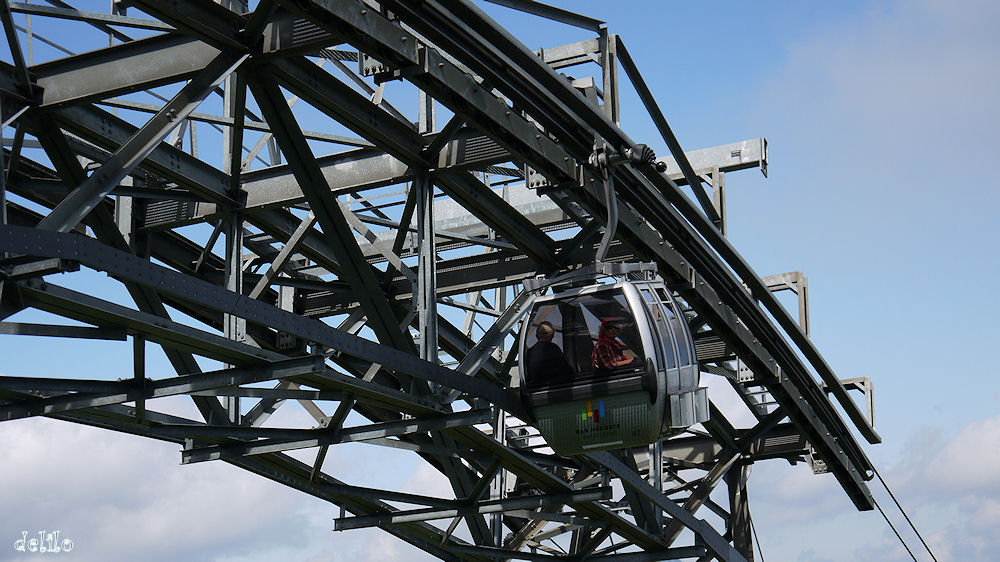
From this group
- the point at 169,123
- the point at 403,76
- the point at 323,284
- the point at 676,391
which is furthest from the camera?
the point at 323,284

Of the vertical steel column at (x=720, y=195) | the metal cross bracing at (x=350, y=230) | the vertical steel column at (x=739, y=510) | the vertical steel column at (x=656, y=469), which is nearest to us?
the metal cross bracing at (x=350, y=230)

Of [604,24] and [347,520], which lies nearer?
[604,24]

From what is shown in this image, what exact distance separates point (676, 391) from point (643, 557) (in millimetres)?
9573

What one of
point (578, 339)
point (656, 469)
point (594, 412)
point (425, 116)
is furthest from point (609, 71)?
point (656, 469)

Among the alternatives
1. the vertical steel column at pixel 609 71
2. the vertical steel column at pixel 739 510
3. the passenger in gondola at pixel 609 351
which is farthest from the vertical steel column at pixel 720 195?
the vertical steel column at pixel 739 510

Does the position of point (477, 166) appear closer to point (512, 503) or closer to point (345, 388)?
point (345, 388)

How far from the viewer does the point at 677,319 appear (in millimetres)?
14031

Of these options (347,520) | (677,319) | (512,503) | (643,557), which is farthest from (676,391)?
(643,557)

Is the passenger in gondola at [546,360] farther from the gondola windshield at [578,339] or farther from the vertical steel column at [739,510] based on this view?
the vertical steel column at [739,510]

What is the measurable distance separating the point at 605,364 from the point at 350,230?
3.03m

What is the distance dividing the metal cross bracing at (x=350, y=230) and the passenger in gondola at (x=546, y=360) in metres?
0.56

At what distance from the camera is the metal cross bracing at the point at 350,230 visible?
11.5 metres

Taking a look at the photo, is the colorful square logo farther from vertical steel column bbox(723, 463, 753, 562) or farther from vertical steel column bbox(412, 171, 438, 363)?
vertical steel column bbox(723, 463, 753, 562)

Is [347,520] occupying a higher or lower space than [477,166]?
lower
